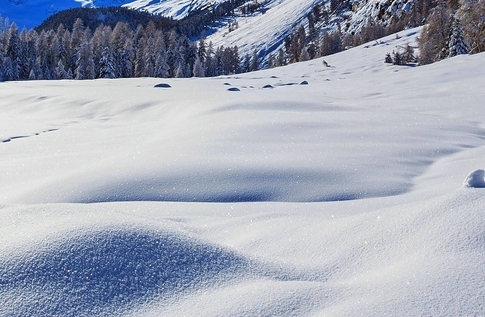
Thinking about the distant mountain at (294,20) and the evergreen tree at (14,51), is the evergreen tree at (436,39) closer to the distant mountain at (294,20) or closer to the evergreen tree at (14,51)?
the distant mountain at (294,20)

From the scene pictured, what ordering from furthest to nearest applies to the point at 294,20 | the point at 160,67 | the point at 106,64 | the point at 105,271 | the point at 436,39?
the point at 294,20 → the point at 160,67 → the point at 106,64 → the point at 436,39 → the point at 105,271

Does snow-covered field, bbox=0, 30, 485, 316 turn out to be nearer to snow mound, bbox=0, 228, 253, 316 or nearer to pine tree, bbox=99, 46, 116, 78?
snow mound, bbox=0, 228, 253, 316

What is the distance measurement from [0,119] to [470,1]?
69.1 feet

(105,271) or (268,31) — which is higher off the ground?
(268,31)

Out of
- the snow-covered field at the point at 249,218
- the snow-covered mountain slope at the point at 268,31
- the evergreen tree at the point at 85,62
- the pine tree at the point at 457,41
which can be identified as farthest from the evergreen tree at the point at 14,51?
the snow-covered mountain slope at the point at 268,31

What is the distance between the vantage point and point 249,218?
82.3 inches

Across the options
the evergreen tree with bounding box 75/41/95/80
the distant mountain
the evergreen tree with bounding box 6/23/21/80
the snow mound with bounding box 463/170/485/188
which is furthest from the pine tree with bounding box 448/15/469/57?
the evergreen tree with bounding box 6/23/21/80

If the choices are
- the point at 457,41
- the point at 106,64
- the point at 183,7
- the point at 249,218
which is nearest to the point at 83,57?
the point at 106,64

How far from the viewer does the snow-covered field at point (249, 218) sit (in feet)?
3.56

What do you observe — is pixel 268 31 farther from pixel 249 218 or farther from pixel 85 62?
pixel 249 218

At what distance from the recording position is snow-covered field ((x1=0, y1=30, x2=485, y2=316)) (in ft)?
3.56

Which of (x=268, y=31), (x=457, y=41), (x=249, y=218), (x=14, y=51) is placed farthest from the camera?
(x=268, y=31)

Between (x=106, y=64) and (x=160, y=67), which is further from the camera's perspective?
(x=160, y=67)

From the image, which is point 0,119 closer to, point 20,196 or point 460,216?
point 20,196
